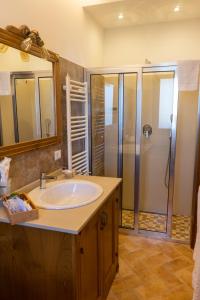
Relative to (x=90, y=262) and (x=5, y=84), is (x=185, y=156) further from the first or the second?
(x=5, y=84)

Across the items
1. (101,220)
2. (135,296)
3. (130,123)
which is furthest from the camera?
(130,123)

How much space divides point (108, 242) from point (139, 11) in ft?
8.36

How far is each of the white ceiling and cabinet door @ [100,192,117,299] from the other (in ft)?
6.86

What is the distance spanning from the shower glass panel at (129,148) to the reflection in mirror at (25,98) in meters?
1.08

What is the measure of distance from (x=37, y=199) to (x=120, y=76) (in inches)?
70.6

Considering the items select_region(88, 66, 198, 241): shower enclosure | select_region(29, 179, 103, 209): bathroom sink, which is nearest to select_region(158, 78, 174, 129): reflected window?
select_region(88, 66, 198, 241): shower enclosure

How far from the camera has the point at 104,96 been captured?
3.01 m

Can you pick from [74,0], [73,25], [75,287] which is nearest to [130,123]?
[73,25]

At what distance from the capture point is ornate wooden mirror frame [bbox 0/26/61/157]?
1529 millimetres

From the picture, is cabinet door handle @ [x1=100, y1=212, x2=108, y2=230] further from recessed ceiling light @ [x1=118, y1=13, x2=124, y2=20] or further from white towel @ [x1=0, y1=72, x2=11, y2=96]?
recessed ceiling light @ [x1=118, y1=13, x2=124, y2=20]

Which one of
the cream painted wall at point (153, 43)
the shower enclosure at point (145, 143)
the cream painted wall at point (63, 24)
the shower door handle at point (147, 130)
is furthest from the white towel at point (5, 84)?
the cream painted wall at point (153, 43)

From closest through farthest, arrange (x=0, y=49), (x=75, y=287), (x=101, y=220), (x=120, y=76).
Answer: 1. (x=75, y=287)
2. (x=0, y=49)
3. (x=101, y=220)
4. (x=120, y=76)

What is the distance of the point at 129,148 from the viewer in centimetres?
296

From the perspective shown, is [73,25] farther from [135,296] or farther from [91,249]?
[135,296]
